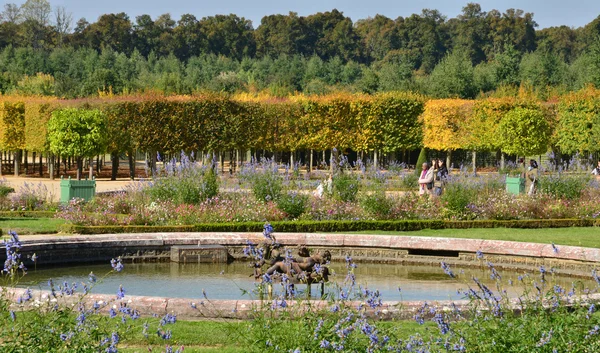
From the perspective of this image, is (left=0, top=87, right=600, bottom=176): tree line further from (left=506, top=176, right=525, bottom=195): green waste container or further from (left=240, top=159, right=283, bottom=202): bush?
(left=240, top=159, right=283, bottom=202): bush

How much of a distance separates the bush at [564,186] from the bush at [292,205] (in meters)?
5.49

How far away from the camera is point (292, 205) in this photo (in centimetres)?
1608

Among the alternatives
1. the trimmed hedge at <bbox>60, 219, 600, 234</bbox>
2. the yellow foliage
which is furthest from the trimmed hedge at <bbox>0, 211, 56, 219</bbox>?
the yellow foliage

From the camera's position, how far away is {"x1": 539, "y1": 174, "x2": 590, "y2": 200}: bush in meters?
18.2

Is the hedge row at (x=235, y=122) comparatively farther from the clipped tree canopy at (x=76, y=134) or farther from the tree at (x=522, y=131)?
the tree at (x=522, y=131)

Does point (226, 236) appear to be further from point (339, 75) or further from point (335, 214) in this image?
point (339, 75)

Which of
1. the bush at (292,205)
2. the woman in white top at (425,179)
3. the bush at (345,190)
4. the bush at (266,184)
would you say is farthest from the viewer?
the woman in white top at (425,179)

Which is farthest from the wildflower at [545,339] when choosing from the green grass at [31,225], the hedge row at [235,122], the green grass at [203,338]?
the hedge row at [235,122]

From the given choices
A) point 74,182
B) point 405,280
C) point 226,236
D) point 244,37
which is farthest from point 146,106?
point 244,37

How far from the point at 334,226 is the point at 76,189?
228 inches

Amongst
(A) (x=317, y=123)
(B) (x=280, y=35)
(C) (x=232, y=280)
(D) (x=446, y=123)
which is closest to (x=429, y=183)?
(C) (x=232, y=280)

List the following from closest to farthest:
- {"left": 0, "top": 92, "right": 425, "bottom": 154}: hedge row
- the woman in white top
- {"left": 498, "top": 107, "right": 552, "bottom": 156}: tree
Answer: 1. the woman in white top
2. {"left": 0, "top": 92, "right": 425, "bottom": 154}: hedge row
3. {"left": 498, "top": 107, "right": 552, "bottom": 156}: tree

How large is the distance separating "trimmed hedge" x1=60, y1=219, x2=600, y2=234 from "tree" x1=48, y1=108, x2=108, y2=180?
17535 mm

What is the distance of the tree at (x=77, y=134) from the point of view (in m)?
31.8
